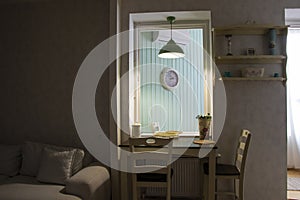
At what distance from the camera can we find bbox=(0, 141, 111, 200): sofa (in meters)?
2.62

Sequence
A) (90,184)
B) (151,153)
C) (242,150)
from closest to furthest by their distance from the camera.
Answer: (90,184) → (151,153) → (242,150)

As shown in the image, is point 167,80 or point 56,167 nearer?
point 56,167

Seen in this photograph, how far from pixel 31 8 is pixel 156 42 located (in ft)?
5.31

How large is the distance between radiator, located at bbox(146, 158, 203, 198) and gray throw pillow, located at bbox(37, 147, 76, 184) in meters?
1.21

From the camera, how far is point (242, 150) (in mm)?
3004

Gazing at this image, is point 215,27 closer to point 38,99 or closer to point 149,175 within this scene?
point 149,175

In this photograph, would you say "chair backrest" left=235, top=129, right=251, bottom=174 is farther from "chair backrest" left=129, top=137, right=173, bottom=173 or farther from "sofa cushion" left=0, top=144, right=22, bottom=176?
"sofa cushion" left=0, top=144, right=22, bottom=176

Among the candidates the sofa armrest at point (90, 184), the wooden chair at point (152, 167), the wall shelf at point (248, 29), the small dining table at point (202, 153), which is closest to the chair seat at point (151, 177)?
the wooden chair at point (152, 167)

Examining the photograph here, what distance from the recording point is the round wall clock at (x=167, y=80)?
3.80 m

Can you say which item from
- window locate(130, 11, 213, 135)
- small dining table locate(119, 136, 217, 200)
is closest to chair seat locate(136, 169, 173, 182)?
small dining table locate(119, 136, 217, 200)

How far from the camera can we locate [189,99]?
12.4 feet

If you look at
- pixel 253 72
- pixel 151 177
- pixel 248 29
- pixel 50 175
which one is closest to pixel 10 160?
pixel 50 175

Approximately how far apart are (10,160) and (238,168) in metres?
2.46

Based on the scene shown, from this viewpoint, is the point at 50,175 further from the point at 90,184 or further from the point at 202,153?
the point at 202,153
